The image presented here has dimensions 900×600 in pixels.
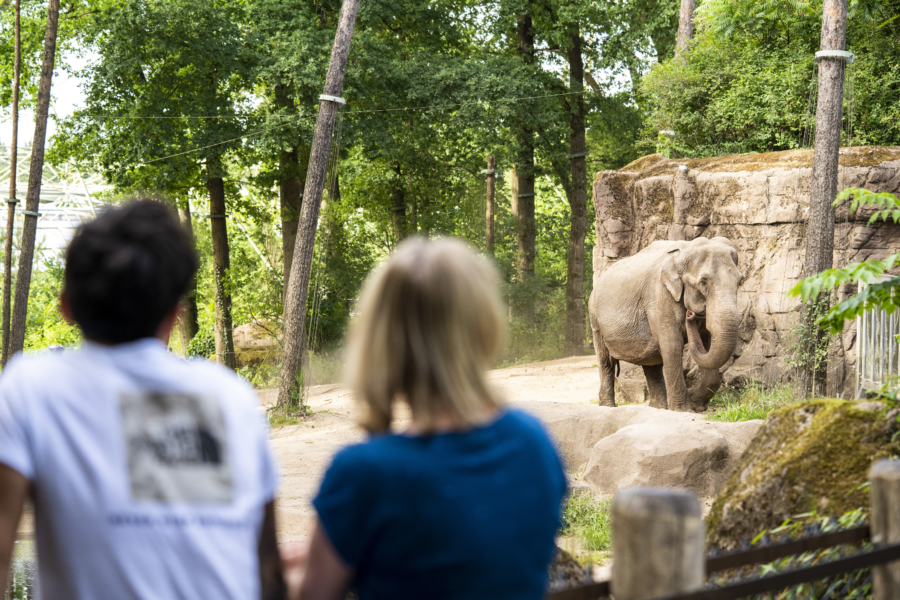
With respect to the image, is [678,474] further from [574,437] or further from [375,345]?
[375,345]

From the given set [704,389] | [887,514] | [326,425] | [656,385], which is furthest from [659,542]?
[326,425]

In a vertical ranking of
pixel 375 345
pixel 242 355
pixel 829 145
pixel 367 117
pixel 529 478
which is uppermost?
pixel 367 117

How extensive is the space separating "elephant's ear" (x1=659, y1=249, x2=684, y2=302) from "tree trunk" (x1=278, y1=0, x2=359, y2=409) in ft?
17.5

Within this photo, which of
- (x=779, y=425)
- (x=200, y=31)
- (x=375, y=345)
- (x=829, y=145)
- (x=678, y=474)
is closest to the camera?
(x=375, y=345)

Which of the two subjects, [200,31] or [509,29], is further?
[509,29]

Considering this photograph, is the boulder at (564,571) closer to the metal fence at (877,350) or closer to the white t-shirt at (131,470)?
the white t-shirt at (131,470)

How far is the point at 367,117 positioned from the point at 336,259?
14.9 feet

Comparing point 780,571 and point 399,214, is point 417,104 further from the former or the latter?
point 780,571

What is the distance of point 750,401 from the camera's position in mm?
10852

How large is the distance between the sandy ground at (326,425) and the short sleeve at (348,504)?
2.39 m

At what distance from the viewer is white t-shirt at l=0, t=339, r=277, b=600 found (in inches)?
50.9

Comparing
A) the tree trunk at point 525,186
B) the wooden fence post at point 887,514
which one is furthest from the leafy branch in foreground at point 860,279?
the tree trunk at point 525,186

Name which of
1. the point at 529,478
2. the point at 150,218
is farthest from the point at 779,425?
the point at 150,218

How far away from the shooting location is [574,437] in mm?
8742
